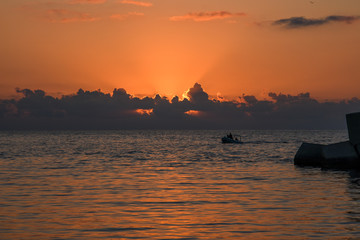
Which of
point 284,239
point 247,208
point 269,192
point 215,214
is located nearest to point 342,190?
point 269,192

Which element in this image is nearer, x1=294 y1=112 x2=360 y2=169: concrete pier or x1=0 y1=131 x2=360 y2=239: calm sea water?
x1=0 y1=131 x2=360 y2=239: calm sea water

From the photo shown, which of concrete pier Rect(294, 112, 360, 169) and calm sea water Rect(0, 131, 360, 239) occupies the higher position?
concrete pier Rect(294, 112, 360, 169)

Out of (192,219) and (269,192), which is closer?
(192,219)

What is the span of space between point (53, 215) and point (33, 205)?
8.35ft

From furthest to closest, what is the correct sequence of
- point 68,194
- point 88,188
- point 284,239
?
point 88,188 < point 68,194 < point 284,239

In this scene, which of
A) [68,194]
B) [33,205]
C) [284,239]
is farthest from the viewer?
[68,194]

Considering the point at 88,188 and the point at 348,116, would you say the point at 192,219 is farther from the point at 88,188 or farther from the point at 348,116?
the point at 348,116

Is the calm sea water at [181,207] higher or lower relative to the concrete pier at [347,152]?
lower

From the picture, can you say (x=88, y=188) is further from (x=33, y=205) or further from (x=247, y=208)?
(x=247, y=208)

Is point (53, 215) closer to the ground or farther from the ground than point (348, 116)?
closer to the ground

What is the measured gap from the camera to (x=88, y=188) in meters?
24.6

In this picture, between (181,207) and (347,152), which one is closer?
(181,207)

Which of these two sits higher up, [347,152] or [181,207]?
[347,152]

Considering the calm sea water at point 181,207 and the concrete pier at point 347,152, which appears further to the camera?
the concrete pier at point 347,152
